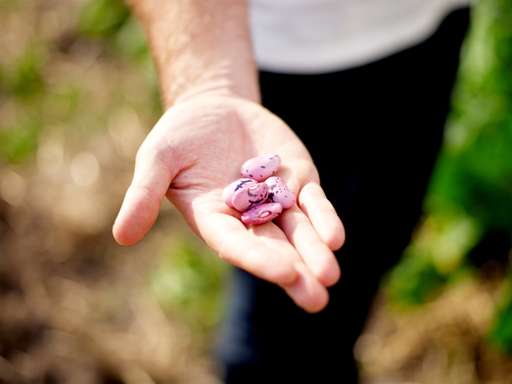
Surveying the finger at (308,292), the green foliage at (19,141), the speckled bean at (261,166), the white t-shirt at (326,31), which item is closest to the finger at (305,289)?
the finger at (308,292)

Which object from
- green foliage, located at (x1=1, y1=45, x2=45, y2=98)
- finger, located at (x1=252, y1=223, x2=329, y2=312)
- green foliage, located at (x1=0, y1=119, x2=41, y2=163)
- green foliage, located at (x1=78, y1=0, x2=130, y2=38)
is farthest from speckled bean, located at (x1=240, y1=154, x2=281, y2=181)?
green foliage, located at (x1=78, y1=0, x2=130, y2=38)

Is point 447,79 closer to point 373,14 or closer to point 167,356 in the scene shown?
point 373,14

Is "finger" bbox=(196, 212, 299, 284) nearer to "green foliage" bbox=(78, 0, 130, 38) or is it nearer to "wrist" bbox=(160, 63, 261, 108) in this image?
"wrist" bbox=(160, 63, 261, 108)

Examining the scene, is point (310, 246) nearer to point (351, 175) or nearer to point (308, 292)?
point (308, 292)

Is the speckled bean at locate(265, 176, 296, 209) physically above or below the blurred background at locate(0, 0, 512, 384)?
above

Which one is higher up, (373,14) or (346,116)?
(373,14)

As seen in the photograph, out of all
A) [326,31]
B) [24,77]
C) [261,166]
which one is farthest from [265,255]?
[24,77]

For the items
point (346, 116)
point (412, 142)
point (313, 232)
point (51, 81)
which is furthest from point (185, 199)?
point (51, 81)
